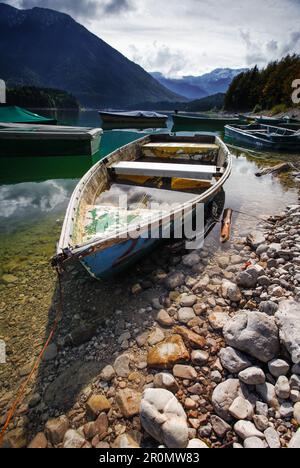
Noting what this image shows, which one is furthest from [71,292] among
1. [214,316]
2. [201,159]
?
[201,159]

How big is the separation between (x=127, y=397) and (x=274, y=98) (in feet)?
214

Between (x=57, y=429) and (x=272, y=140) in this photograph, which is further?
(x=272, y=140)

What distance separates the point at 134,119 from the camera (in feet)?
125

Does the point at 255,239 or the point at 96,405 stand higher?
the point at 255,239

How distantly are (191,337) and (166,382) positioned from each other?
2.48 feet

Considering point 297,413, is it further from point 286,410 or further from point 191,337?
point 191,337

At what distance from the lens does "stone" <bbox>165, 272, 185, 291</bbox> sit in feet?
14.8

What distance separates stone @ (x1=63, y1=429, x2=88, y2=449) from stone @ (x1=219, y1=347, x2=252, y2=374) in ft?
5.62

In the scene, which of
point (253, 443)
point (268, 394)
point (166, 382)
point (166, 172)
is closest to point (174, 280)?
point (166, 382)

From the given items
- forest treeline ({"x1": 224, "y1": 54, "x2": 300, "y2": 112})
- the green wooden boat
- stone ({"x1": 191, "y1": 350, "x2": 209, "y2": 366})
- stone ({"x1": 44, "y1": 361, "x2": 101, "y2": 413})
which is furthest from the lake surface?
Answer: forest treeline ({"x1": 224, "y1": 54, "x2": 300, "y2": 112})

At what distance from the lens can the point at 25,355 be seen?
11.5ft

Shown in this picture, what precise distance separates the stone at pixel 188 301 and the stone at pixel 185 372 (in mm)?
1117

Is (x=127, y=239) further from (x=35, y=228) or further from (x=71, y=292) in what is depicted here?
(x=35, y=228)

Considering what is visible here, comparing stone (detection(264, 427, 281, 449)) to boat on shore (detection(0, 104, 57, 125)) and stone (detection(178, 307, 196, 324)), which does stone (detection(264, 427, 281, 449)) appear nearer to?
stone (detection(178, 307, 196, 324))
